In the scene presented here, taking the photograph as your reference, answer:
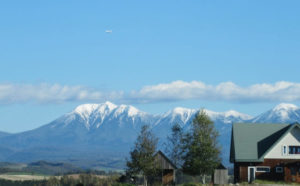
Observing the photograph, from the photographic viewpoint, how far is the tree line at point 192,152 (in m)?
87.6

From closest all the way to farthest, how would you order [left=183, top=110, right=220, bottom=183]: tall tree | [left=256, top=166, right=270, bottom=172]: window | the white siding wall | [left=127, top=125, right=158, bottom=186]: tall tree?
[left=183, top=110, right=220, bottom=183]: tall tree → [left=127, top=125, right=158, bottom=186]: tall tree → [left=256, top=166, right=270, bottom=172]: window → the white siding wall

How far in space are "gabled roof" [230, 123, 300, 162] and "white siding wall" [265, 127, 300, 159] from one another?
72cm

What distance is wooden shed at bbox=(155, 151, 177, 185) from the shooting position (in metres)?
91.3

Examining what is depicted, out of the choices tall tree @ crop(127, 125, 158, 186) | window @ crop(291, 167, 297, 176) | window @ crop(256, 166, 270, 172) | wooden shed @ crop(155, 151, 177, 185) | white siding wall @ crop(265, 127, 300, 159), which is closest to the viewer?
tall tree @ crop(127, 125, 158, 186)

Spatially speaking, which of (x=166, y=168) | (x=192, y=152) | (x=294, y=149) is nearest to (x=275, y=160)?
(x=294, y=149)

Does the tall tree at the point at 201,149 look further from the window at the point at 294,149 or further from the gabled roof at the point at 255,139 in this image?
the window at the point at 294,149

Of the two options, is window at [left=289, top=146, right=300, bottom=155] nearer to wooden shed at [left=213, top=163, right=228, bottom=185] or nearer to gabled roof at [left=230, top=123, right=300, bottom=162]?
gabled roof at [left=230, top=123, right=300, bottom=162]

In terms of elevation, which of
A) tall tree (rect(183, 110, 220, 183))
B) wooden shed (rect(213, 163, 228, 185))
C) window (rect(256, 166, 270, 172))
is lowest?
wooden shed (rect(213, 163, 228, 185))

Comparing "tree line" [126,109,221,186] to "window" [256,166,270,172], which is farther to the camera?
"window" [256,166,270,172]

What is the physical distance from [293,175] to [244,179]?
22.7 feet

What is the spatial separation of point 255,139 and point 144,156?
59.1 ft

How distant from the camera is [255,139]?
94.9 metres

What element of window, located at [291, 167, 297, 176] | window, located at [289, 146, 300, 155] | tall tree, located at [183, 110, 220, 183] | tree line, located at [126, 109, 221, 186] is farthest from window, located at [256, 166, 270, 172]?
tall tree, located at [183, 110, 220, 183]

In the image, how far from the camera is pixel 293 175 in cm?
8944
